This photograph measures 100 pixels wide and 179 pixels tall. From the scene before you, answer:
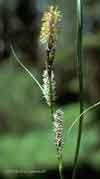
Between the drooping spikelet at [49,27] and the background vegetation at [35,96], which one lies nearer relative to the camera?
the drooping spikelet at [49,27]

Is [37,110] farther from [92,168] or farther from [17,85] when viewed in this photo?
[92,168]

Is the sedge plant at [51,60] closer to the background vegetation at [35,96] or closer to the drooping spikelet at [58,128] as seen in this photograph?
the drooping spikelet at [58,128]

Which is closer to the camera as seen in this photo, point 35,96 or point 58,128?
point 58,128

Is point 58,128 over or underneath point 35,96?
over

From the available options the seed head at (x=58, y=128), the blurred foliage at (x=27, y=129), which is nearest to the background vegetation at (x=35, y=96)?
the blurred foliage at (x=27, y=129)

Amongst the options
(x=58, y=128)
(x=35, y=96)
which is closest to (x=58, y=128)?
(x=58, y=128)

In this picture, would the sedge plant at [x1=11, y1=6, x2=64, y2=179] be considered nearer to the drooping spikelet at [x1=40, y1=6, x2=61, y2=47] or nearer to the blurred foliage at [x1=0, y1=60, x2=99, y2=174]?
the drooping spikelet at [x1=40, y1=6, x2=61, y2=47]

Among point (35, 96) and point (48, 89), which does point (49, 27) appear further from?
point (35, 96)

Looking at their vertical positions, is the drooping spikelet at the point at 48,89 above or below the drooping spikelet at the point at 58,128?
above

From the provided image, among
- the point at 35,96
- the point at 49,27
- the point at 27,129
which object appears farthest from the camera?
the point at 35,96

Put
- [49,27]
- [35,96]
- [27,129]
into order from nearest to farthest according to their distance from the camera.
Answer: [49,27] → [27,129] → [35,96]

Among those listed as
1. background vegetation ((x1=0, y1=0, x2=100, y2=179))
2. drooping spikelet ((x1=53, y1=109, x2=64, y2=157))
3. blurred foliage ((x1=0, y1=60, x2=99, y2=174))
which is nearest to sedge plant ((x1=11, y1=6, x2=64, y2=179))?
drooping spikelet ((x1=53, y1=109, x2=64, y2=157))
